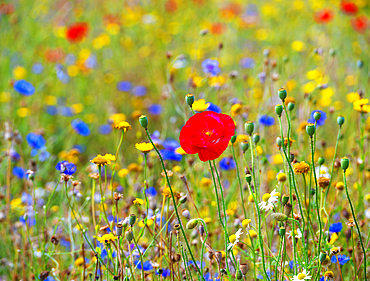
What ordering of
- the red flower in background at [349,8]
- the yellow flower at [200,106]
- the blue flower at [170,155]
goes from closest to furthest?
1. the yellow flower at [200,106]
2. the blue flower at [170,155]
3. the red flower in background at [349,8]

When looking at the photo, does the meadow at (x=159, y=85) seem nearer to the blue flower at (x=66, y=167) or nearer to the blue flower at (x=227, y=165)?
the blue flower at (x=227, y=165)

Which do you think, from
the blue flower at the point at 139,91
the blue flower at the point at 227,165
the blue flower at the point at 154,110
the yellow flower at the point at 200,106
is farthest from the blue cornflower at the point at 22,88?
the yellow flower at the point at 200,106

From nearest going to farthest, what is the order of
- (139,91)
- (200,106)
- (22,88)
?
(200,106), (22,88), (139,91)

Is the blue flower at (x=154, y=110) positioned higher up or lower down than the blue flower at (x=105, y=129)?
higher up

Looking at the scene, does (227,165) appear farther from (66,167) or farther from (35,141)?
(35,141)

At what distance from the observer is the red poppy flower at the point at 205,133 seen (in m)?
0.87

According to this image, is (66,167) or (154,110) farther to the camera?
(154,110)

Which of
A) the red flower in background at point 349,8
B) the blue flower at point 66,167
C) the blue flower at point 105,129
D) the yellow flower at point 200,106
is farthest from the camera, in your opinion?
the red flower in background at point 349,8

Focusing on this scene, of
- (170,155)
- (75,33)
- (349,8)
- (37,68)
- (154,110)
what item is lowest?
(170,155)

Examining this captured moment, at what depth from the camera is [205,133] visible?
34.8 inches

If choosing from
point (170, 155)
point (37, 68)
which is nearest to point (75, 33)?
point (37, 68)

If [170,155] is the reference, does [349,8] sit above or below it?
above

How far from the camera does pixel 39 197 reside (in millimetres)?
1806

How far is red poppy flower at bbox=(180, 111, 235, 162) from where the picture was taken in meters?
0.87
